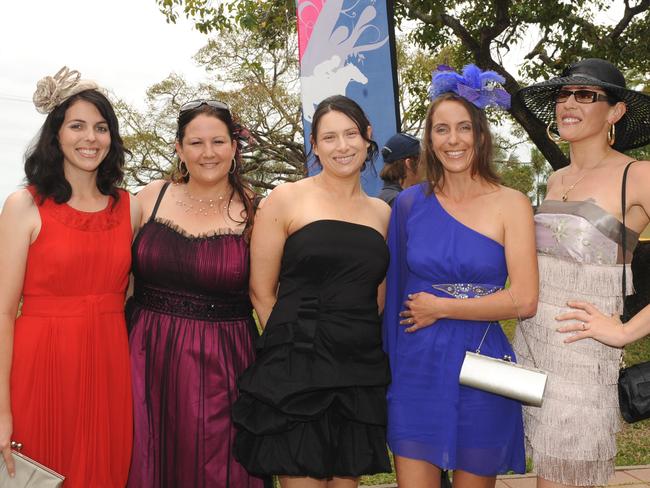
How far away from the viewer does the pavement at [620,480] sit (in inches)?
169

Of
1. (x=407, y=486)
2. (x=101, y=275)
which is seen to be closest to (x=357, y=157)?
(x=101, y=275)

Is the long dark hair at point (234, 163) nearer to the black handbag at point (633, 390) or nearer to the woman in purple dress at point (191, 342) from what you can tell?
the woman in purple dress at point (191, 342)

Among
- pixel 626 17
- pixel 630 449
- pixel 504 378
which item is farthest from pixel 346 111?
pixel 626 17

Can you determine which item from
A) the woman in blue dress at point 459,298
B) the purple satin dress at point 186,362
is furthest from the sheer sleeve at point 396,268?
the purple satin dress at point 186,362

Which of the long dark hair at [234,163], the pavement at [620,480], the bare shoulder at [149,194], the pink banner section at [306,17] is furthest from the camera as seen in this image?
the pink banner section at [306,17]

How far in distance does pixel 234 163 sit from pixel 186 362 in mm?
979

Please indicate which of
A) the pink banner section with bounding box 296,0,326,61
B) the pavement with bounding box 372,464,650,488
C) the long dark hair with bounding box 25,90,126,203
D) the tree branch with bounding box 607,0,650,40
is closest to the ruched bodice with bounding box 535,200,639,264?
the long dark hair with bounding box 25,90,126,203

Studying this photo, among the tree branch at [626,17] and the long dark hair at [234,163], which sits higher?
the tree branch at [626,17]

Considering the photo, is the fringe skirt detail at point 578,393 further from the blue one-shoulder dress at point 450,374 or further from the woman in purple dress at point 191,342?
the woman in purple dress at point 191,342

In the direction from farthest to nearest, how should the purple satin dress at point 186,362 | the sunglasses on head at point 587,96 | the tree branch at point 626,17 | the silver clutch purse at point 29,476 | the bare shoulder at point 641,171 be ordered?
the tree branch at point 626,17, the purple satin dress at point 186,362, the sunglasses on head at point 587,96, the bare shoulder at point 641,171, the silver clutch purse at point 29,476

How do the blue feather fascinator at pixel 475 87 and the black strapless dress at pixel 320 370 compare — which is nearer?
the black strapless dress at pixel 320 370

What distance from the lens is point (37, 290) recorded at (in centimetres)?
274

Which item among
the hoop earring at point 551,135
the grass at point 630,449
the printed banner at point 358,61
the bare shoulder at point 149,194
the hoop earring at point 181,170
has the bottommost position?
the grass at point 630,449

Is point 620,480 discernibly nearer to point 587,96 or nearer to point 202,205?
point 587,96
